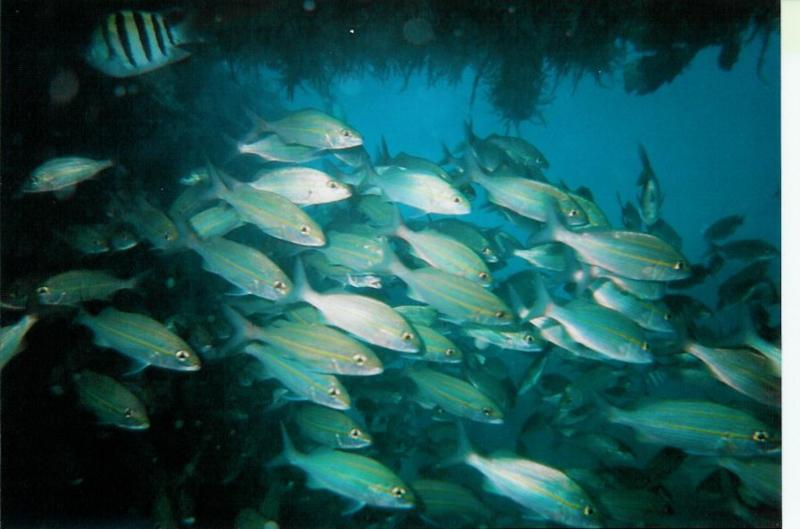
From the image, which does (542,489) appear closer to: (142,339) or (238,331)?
(238,331)

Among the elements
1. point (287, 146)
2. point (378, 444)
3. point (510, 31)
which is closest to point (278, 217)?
point (287, 146)

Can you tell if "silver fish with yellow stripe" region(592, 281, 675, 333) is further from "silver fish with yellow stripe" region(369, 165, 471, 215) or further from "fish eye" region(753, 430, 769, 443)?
"silver fish with yellow stripe" region(369, 165, 471, 215)

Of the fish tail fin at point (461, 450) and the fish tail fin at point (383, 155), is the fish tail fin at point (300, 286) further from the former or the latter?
the fish tail fin at point (461, 450)

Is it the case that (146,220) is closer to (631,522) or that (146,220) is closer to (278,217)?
(278,217)

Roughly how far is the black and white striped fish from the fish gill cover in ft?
0.06

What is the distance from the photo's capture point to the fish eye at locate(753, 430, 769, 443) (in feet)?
10.4

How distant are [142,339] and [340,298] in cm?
144

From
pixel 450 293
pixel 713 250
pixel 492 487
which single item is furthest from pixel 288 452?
pixel 713 250

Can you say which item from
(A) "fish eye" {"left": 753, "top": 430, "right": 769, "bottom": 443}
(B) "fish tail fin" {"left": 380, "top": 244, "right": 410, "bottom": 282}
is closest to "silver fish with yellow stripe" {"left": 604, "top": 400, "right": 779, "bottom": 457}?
(A) "fish eye" {"left": 753, "top": 430, "right": 769, "bottom": 443}

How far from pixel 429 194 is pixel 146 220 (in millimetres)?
2409

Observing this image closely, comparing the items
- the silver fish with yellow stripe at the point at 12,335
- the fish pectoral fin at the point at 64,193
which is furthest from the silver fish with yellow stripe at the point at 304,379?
the fish pectoral fin at the point at 64,193

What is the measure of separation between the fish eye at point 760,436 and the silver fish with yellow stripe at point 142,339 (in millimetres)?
3977

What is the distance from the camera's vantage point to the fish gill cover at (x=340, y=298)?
3.40m

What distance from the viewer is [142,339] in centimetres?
331
